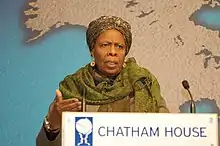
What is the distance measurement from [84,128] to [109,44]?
808mm

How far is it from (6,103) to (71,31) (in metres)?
0.44

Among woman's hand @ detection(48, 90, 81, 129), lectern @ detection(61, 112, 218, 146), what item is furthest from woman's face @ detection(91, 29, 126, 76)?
lectern @ detection(61, 112, 218, 146)

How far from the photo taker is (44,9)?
7.29 feet

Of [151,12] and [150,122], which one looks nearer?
[150,122]

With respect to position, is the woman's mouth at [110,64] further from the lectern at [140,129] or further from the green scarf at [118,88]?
the lectern at [140,129]

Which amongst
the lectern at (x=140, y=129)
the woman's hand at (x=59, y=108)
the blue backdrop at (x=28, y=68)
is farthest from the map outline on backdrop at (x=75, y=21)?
the lectern at (x=140, y=129)

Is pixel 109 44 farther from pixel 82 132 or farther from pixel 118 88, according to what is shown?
pixel 82 132

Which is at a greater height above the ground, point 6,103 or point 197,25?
point 197,25

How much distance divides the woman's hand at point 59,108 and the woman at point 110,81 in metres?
0.02

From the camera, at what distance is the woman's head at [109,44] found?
2105 mm

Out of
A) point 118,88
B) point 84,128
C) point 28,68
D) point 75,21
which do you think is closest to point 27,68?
point 28,68

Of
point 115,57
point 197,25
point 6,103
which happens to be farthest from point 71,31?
point 197,25

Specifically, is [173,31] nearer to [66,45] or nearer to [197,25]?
[197,25]

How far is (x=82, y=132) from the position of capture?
1355 millimetres
